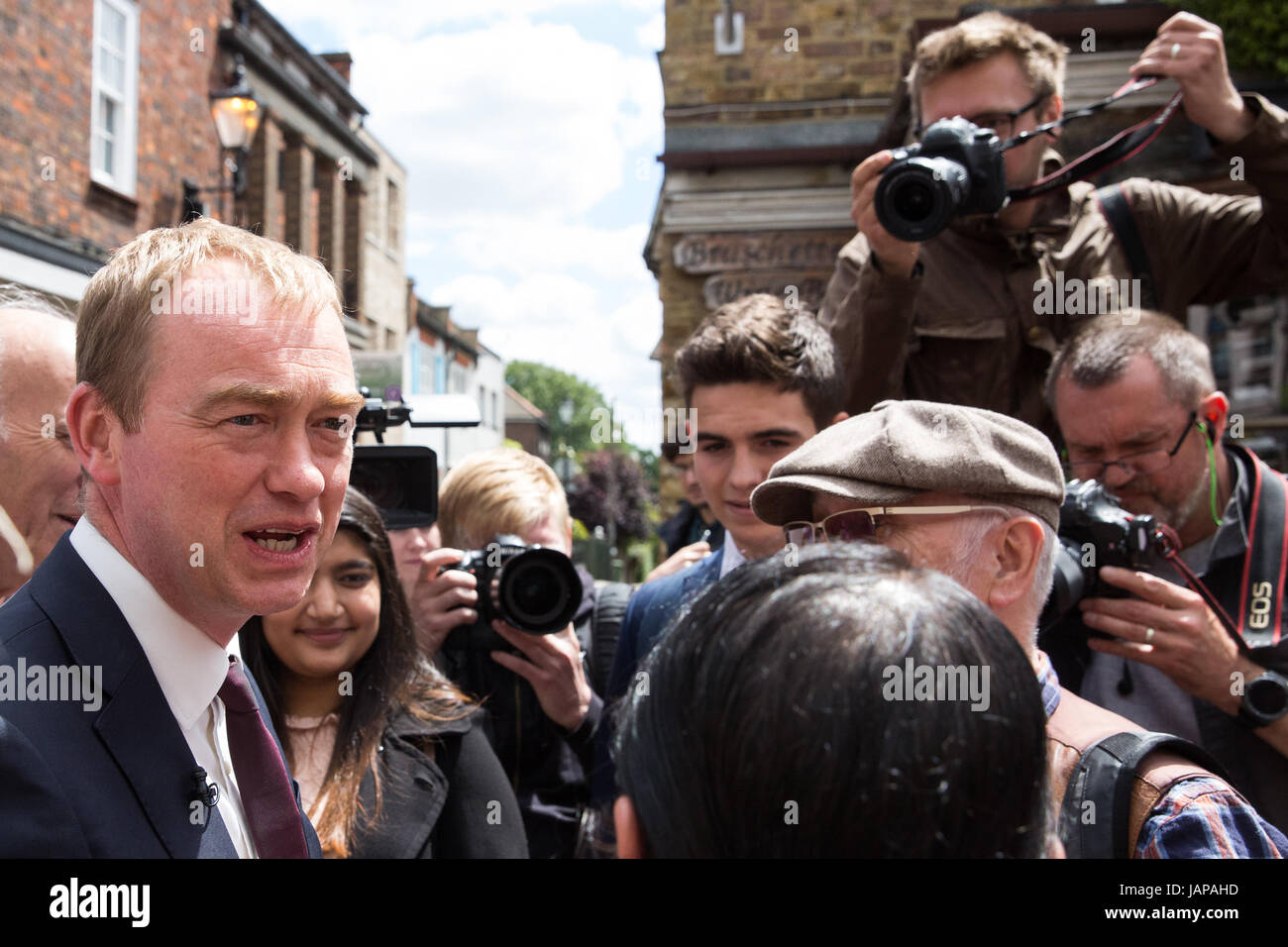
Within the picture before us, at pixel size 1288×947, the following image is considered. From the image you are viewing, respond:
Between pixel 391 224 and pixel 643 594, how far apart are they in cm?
1900

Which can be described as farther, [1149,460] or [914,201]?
[914,201]

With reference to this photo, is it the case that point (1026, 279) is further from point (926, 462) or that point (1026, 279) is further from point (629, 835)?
point (629, 835)

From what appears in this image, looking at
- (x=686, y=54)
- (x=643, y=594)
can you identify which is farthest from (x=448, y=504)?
(x=686, y=54)

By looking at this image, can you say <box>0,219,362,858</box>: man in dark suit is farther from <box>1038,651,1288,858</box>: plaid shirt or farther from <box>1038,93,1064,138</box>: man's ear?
<box>1038,93,1064,138</box>: man's ear

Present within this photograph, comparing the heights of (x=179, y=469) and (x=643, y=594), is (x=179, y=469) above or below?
above

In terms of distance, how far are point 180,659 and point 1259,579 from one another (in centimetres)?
187

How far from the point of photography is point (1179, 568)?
2.04 meters

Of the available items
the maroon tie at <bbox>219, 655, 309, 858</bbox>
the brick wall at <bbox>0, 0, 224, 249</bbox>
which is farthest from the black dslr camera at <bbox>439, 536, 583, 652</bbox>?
the brick wall at <bbox>0, 0, 224, 249</bbox>

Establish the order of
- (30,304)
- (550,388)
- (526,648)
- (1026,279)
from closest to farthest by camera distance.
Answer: (30,304)
(526,648)
(1026,279)
(550,388)

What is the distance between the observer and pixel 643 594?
249 cm

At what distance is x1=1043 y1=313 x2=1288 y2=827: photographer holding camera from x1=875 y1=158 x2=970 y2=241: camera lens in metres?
0.39

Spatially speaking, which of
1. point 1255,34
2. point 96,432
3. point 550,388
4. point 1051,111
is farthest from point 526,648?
point 550,388

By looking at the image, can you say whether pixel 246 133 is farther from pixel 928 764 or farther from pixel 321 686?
pixel 928 764

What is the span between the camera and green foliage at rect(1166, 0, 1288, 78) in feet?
17.2
